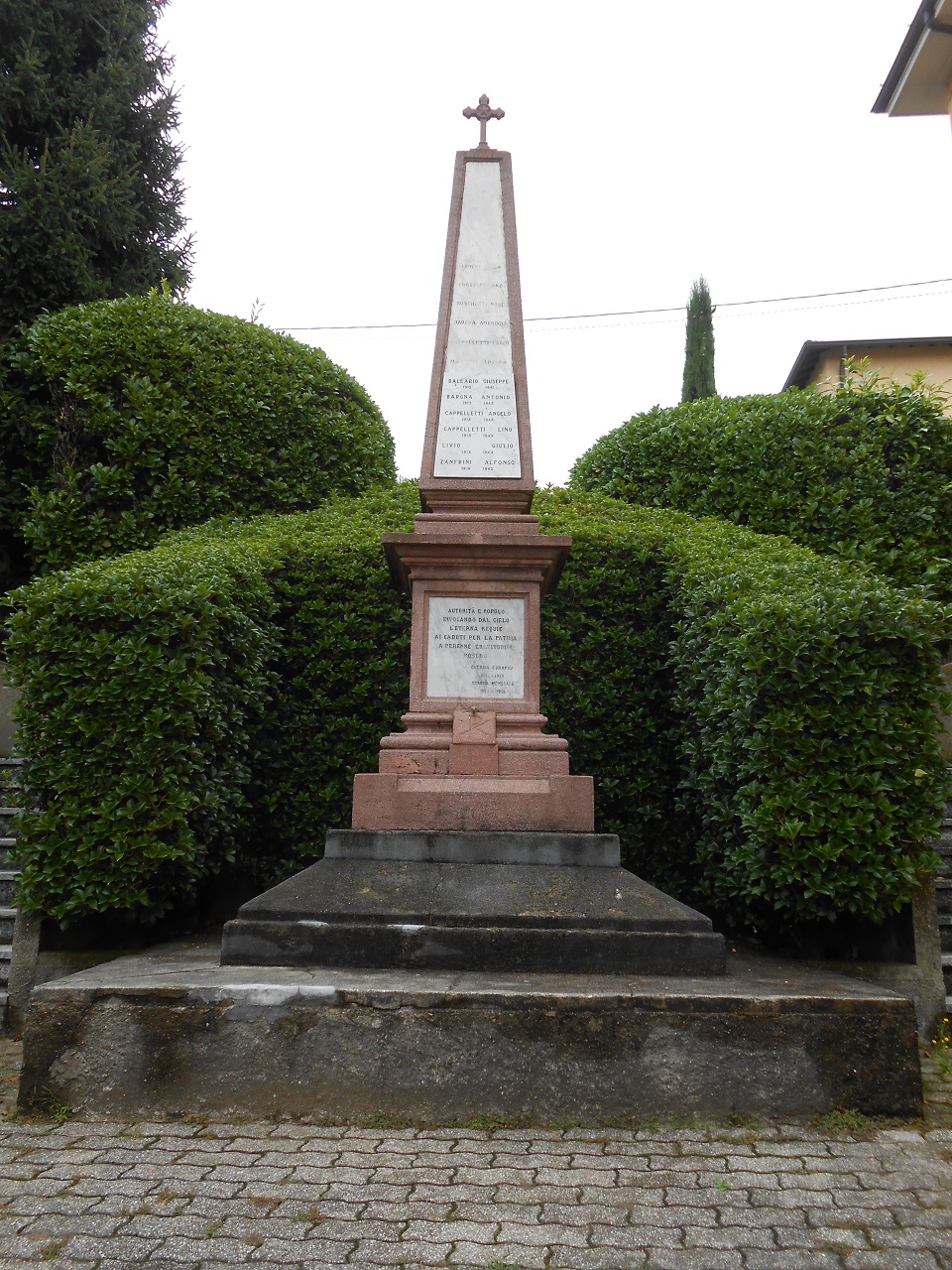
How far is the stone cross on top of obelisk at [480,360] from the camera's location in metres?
6.07

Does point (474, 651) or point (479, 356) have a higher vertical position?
point (479, 356)

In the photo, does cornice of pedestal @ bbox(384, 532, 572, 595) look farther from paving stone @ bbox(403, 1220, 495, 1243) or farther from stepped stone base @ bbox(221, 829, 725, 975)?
paving stone @ bbox(403, 1220, 495, 1243)

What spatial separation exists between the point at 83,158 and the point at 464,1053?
11.1 metres

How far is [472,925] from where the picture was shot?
448 cm

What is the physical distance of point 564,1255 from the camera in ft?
8.86

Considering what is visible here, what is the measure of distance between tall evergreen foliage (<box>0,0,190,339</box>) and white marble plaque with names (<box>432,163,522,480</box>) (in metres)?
6.17

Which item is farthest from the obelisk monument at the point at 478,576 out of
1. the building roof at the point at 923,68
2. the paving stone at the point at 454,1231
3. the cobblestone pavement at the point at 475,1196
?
the building roof at the point at 923,68

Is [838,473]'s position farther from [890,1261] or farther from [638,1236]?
[638,1236]

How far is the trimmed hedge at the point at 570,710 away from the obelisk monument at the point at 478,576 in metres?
0.98

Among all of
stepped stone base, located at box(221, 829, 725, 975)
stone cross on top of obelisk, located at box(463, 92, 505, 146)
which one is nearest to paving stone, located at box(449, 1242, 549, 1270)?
stepped stone base, located at box(221, 829, 725, 975)

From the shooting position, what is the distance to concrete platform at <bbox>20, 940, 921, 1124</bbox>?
3.72 meters

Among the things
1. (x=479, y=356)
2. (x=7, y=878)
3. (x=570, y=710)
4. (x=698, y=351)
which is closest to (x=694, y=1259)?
(x=570, y=710)

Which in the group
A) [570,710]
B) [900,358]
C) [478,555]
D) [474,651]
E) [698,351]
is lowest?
[570,710]

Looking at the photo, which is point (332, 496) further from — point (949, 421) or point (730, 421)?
point (949, 421)
